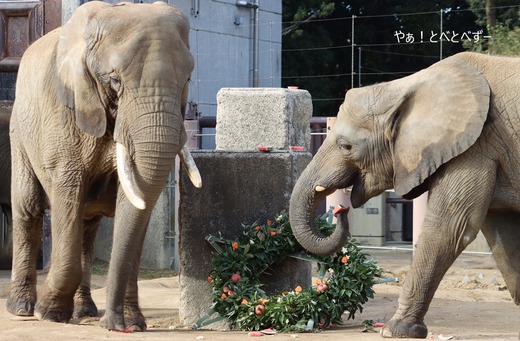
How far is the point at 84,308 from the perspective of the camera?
1065 centimetres

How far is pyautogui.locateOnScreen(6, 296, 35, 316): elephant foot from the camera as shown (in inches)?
411

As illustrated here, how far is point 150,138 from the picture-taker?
28.9 feet

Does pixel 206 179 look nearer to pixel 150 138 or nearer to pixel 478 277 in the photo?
pixel 150 138

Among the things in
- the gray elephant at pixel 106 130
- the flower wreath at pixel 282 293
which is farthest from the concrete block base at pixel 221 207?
the gray elephant at pixel 106 130

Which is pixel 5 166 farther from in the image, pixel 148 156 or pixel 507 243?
pixel 507 243

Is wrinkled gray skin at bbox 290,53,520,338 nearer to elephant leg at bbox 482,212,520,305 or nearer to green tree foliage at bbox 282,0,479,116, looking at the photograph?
elephant leg at bbox 482,212,520,305

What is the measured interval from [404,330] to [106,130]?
2.68 metres

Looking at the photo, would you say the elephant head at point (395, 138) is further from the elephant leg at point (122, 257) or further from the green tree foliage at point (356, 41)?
the green tree foliage at point (356, 41)

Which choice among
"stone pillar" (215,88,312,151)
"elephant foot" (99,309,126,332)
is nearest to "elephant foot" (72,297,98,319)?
"elephant foot" (99,309,126,332)

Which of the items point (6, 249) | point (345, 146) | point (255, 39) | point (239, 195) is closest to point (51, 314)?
point (239, 195)

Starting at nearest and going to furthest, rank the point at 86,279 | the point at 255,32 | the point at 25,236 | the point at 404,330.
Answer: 1. the point at 404,330
2. the point at 25,236
3. the point at 86,279
4. the point at 255,32

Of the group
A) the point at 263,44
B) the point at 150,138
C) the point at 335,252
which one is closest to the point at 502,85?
the point at 335,252

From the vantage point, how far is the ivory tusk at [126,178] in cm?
886

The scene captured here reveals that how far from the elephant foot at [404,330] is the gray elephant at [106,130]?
181cm
